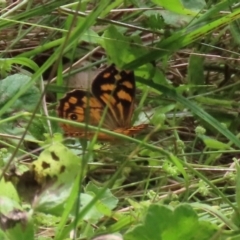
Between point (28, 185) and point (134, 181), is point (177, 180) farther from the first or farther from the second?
point (28, 185)

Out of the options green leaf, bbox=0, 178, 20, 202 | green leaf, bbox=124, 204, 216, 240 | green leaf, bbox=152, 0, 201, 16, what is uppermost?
green leaf, bbox=152, 0, 201, 16

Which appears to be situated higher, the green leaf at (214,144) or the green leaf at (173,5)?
the green leaf at (173,5)

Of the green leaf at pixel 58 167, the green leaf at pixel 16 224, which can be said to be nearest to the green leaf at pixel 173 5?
the green leaf at pixel 58 167

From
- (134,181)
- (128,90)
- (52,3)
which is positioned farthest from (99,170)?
(52,3)

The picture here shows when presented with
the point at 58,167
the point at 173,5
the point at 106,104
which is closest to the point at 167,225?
the point at 58,167

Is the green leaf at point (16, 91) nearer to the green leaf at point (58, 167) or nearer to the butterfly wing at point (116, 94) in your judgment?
the butterfly wing at point (116, 94)

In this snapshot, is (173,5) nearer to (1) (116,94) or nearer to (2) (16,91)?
(1) (116,94)

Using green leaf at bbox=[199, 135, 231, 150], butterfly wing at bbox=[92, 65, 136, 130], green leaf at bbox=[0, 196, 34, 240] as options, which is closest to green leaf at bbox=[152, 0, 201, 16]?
butterfly wing at bbox=[92, 65, 136, 130]

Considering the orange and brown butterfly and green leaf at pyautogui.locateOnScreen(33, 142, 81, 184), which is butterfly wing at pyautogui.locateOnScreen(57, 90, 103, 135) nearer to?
the orange and brown butterfly
